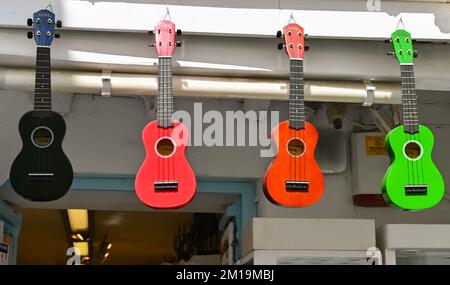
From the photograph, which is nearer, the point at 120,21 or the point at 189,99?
the point at 120,21

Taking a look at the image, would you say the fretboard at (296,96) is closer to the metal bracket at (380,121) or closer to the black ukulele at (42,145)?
the black ukulele at (42,145)

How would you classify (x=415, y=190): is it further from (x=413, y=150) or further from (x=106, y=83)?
(x=106, y=83)

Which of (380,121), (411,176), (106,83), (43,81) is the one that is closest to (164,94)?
(106,83)

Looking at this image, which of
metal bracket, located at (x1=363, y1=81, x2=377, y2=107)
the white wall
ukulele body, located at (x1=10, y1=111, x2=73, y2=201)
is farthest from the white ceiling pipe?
the white wall

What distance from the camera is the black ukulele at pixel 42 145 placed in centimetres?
311

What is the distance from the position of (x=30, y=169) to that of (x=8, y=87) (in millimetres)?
641

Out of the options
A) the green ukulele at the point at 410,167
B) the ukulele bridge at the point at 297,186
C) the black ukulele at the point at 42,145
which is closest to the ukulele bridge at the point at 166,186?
the black ukulele at the point at 42,145

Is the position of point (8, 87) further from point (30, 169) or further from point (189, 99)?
point (189, 99)

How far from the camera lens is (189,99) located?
5.03 metres

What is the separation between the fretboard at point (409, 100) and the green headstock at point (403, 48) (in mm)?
36

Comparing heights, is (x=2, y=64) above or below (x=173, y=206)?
above

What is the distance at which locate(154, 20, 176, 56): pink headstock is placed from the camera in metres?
3.37
